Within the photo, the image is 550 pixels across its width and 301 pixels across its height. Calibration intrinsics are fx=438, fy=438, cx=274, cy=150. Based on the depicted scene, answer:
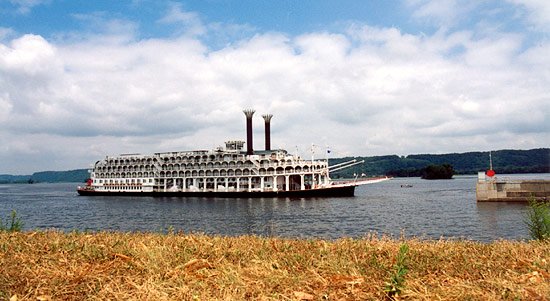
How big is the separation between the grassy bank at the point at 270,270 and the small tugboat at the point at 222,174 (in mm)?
77387

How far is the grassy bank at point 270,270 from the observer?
4832mm

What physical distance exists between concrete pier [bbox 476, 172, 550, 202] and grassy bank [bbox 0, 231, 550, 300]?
57.3 m

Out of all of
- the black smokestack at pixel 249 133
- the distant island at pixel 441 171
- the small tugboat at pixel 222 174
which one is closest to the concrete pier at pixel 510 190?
the small tugboat at pixel 222 174

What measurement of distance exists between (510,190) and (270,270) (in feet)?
202

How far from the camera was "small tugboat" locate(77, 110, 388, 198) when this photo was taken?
87.2m

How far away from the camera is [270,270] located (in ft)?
18.6

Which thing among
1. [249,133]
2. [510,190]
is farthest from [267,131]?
[510,190]

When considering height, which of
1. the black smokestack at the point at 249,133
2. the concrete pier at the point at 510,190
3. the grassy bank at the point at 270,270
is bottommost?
the concrete pier at the point at 510,190

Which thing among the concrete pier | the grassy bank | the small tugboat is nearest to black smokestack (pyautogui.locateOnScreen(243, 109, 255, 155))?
the small tugboat

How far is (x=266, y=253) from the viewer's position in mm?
6734

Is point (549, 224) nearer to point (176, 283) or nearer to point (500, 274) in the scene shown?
point (500, 274)

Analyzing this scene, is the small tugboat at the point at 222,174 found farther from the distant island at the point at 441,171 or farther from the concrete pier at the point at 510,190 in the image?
the distant island at the point at 441,171

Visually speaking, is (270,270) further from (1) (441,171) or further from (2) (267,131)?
(1) (441,171)

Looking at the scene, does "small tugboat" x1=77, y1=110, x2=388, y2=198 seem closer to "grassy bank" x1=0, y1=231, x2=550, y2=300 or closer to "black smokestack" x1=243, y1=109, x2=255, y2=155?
"black smokestack" x1=243, y1=109, x2=255, y2=155
